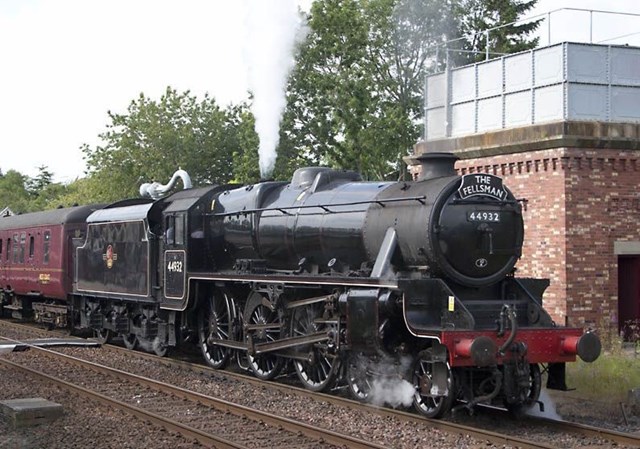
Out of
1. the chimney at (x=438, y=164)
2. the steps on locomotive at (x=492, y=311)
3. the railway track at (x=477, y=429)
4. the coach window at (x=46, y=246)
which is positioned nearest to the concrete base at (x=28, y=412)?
the railway track at (x=477, y=429)

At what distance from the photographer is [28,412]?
9.05 metres

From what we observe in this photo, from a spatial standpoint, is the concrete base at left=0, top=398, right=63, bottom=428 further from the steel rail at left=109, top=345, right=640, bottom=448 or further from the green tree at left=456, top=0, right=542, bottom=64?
the green tree at left=456, top=0, right=542, bottom=64

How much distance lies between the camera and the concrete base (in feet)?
29.6

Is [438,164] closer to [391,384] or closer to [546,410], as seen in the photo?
[391,384]

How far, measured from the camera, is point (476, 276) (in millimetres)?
9648

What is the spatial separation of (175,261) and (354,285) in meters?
5.15

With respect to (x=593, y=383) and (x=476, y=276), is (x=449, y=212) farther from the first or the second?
(x=593, y=383)

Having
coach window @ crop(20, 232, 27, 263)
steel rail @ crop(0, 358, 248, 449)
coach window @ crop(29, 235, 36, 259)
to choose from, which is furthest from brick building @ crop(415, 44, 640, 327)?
coach window @ crop(20, 232, 27, 263)

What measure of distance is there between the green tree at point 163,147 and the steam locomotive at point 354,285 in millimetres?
21804

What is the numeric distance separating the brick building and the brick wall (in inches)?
0.7

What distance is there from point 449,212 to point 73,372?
6.96 meters

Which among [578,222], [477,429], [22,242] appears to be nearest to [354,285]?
[477,429]

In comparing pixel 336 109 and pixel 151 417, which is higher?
pixel 336 109

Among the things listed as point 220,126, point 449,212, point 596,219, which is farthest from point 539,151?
point 220,126
